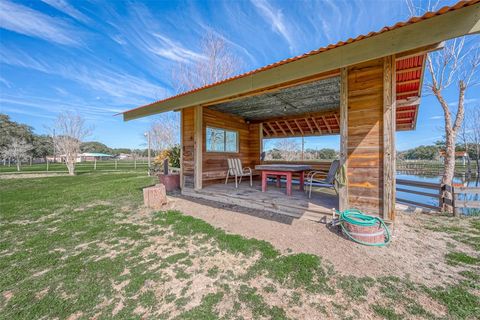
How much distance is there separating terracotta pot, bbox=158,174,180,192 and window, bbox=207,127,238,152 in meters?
1.67

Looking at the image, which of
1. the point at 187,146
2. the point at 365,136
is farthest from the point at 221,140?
the point at 365,136

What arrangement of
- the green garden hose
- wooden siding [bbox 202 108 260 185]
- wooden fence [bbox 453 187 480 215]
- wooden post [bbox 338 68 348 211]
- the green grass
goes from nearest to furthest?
the green grass < the green garden hose < wooden post [bbox 338 68 348 211] < wooden fence [bbox 453 187 480 215] < wooden siding [bbox 202 108 260 185]

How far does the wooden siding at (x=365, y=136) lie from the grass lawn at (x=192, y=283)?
43.5 inches

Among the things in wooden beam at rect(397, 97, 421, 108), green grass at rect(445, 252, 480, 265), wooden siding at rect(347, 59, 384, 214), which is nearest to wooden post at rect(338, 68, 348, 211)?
wooden siding at rect(347, 59, 384, 214)

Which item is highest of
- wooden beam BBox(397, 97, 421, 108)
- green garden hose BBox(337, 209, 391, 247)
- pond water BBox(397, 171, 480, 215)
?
wooden beam BBox(397, 97, 421, 108)

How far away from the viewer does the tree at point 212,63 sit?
36.2 feet

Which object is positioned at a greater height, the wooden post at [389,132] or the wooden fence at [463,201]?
the wooden post at [389,132]

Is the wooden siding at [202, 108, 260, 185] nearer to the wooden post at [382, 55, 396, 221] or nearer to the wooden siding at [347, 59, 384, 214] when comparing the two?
the wooden siding at [347, 59, 384, 214]

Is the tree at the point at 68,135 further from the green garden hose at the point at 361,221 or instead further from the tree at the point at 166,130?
the green garden hose at the point at 361,221

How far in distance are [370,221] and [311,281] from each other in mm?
1367

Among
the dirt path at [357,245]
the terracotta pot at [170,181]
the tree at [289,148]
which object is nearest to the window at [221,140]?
the terracotta pot at [170,181]

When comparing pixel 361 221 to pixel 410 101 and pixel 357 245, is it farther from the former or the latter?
pixel 410 101

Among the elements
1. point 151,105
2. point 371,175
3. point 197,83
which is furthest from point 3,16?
point 371,175

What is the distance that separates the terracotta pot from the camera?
6.23 m
